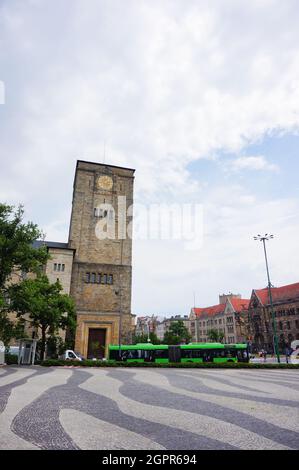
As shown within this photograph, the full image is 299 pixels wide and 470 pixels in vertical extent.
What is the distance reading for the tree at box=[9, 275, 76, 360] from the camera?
90.6ft

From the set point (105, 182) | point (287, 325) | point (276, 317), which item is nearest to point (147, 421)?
point (105, 182)

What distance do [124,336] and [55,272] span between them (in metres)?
12.9

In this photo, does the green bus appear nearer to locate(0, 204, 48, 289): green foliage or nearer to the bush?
the bush

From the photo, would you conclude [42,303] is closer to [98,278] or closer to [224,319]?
[98,278]

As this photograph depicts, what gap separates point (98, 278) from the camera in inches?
1757

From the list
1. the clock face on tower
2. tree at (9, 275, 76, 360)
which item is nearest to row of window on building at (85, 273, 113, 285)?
tree at (9, 275, 76, 360)

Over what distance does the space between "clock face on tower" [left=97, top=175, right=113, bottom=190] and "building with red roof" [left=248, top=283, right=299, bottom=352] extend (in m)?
52.2

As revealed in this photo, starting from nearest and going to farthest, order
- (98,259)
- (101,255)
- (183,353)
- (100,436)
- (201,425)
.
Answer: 1. (100,436)
2. (201,425)
3. (183,353)
4. (98,259)
5. (101,255)

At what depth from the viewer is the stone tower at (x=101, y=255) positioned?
4222 centimetres

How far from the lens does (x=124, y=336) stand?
139 ft

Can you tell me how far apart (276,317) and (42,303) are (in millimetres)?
65410
